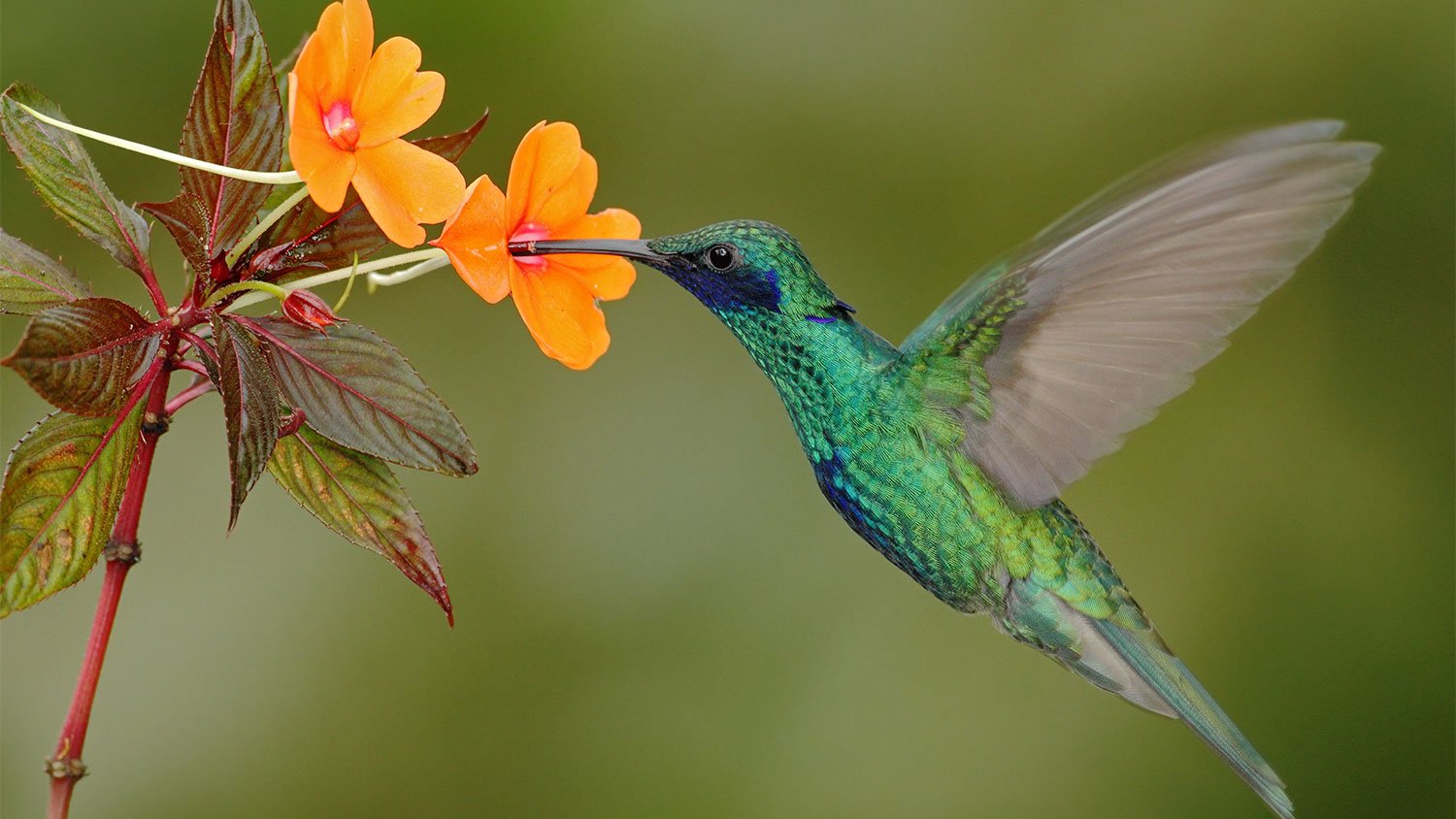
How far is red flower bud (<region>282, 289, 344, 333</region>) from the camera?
2.94 ft

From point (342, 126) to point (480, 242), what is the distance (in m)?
0.15

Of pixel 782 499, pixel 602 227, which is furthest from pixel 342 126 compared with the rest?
pixel 782 499

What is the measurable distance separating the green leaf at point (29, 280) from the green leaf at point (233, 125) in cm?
11

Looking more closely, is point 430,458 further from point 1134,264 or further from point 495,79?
point 495,79

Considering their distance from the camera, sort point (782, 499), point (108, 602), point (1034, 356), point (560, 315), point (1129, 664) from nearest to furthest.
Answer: point (108, 602) → point (560, 315) → point (1034, 356) → point (1129, 664) → point (782, 499)

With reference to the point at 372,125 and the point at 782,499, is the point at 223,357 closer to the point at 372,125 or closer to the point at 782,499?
the point at 372,125

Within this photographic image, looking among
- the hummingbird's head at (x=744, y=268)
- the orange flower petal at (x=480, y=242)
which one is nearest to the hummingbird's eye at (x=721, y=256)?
the hummingbird's head at (x=744, y=268)

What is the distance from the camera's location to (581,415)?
9.17 feet

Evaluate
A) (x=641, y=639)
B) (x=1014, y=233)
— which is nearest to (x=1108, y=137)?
(x=1014, y=233)

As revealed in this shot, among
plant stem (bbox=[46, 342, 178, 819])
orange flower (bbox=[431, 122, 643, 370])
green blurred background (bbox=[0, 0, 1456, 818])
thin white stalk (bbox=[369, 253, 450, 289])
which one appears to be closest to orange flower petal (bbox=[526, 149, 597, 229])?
orange flower (bbox=[431, 122, 643, 370])

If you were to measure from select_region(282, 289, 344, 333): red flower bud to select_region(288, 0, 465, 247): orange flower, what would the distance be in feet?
0.22

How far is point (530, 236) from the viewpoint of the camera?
3.73ft

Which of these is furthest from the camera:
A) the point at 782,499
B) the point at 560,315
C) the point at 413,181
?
the point at 782,499

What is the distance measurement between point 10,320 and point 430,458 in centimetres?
181
